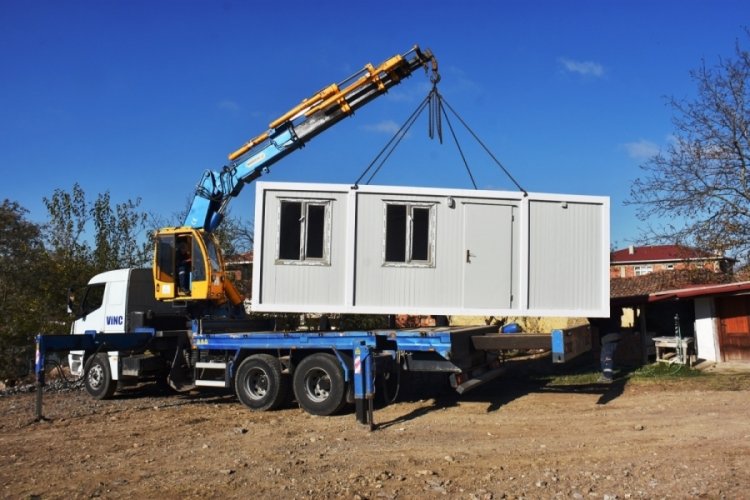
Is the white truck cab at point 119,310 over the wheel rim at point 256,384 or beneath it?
over

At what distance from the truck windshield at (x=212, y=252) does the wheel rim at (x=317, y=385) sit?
11.2ft

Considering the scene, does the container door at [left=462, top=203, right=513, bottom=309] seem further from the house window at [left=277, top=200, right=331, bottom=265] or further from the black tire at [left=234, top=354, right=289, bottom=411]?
the black tire at [left=234, top=354, right=289, bottom=411]

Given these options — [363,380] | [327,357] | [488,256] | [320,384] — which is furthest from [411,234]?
[320,384]

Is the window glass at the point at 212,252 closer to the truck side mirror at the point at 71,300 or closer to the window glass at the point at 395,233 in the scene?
the truck side mirror at the point at 71,300

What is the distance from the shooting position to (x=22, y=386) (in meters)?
15.7

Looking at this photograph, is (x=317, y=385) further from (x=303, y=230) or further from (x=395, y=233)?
(x=395, y=233)

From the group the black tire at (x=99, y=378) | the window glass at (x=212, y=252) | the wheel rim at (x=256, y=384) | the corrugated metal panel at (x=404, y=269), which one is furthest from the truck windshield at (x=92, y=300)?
the corrugated metal panel at (x=404, y=269)

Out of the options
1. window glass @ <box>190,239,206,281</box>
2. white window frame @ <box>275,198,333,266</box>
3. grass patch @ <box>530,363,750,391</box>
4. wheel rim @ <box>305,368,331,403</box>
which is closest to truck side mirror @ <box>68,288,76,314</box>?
window glass @ <box>190,239,206,281</box>

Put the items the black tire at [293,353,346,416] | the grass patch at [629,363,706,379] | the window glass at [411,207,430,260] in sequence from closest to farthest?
the black tire at [293,353,346,416], the window glass at [411,207,430,260], the grass patch at [629,363,706,379]

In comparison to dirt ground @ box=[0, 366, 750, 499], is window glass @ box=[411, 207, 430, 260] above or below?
above

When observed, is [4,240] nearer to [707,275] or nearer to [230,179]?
[230,179]

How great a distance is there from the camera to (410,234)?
34.6 feet

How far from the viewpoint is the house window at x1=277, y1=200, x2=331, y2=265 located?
1066 cm

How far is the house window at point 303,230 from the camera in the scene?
10.7 metres
